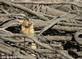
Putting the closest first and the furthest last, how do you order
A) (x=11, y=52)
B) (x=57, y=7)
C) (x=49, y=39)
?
(x=11, y=52) < (x=49, y=39) < (x=57, y=7)

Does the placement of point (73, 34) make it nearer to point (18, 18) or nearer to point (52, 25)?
point (52, 25)

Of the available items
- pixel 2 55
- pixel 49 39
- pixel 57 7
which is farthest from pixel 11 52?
pixel 57 7

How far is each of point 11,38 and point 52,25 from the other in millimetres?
1570

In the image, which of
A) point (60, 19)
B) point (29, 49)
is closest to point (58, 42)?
point (60, 19)

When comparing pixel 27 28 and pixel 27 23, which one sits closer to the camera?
pixel 27 23

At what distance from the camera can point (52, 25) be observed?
8.41 metres

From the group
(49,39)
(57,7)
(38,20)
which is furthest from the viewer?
(57,7)

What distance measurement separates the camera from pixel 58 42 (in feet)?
29.0

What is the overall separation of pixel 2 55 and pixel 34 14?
8.99 ft

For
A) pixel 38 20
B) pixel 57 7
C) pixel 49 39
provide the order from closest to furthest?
1. pixel 49 39
2. pixel 38 20
3. pixel 57 7

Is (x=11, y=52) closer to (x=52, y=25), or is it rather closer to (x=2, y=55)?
(x=2, y=55)

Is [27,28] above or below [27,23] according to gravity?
below

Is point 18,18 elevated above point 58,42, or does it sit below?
above

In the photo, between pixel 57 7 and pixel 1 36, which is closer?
pixel 1 36
